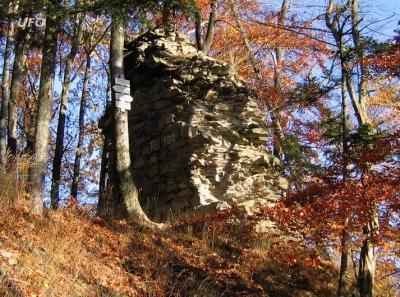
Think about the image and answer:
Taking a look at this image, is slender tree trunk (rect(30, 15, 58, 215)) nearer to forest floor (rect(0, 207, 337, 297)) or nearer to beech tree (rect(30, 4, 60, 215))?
beech tree (rect(30, 4, 60, 215))

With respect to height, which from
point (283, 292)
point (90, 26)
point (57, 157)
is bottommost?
point (283, 292)

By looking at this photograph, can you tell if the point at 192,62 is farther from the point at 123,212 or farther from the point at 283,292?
the point at 283,292

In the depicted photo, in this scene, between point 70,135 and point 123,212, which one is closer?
point 123,212

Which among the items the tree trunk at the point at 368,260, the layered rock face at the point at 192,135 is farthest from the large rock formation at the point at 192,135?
the tree trunk at the point at 368,260

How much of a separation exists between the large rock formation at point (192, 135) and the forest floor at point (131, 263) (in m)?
1.36

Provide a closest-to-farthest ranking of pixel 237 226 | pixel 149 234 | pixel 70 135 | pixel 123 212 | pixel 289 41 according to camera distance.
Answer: pixel 149 234 < pixel 123 212 < pixel 237 226 < pixel 289 41 < pixel 70 135

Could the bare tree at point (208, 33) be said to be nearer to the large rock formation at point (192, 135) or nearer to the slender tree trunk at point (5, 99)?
the large rock formation at point (192, 135)

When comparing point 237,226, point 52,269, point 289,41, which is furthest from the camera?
point 289,41

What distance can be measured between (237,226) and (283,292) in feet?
6.44

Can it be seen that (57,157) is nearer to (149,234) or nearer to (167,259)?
(149,234)

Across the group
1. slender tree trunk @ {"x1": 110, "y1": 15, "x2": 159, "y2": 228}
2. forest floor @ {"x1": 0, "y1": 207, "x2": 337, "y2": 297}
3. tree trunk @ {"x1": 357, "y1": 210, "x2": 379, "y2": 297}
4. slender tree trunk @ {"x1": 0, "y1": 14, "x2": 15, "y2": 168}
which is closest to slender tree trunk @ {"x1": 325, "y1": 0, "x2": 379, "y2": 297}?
tree trunk @ {"x1": 357, "y1": 210, "x2": 379, "y2": 297}

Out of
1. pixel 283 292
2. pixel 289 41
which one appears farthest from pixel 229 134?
pixel 289 41

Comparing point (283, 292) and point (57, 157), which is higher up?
point (57, 157)

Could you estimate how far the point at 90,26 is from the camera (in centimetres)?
1541
